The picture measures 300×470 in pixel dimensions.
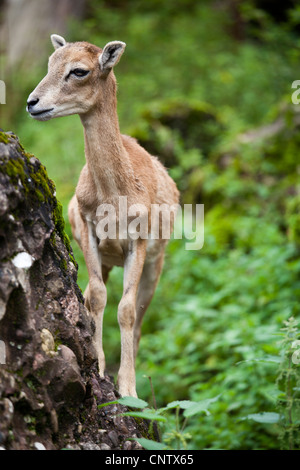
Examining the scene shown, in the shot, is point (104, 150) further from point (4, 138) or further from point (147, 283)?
point (147, 283)

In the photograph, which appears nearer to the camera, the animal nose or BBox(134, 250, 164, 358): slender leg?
the animal nose

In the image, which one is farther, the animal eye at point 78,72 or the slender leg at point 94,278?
the slender leg at point 94,278

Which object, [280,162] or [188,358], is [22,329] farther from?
[280,162]

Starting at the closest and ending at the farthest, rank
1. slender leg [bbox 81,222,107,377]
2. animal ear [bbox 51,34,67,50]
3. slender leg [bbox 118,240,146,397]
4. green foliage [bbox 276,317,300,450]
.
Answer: green foliage [bbox 276,317,300,450]
slender leg [bbox 118,240,146,397]
slender leg [bbox 81,222,107,377]
animal ear [bbox 51,34,67,50]

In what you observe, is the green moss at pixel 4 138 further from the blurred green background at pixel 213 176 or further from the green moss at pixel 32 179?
the blurred green background at pixel 213 176

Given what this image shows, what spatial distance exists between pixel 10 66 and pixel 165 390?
13.1 m

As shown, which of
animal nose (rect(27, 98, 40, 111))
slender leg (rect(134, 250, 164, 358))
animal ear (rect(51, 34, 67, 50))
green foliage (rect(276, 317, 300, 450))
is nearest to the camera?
green foliage (rect(276, 317, 300, 450))

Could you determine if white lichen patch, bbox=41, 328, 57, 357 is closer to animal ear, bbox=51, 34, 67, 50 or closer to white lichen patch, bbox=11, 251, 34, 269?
white lichen patch, bbox=11, 251, 34, 269

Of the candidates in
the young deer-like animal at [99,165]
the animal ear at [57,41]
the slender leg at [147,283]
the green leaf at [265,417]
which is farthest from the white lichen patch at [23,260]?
the slender leg at [147,283]

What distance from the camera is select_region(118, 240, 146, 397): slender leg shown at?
5449mm

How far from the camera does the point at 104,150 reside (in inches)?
223

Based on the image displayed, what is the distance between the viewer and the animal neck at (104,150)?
5598 mm

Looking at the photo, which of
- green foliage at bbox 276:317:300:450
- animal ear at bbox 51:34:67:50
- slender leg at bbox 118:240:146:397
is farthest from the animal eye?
green foliage at bbox 276:317:300:450

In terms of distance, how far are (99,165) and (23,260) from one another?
194 cm
